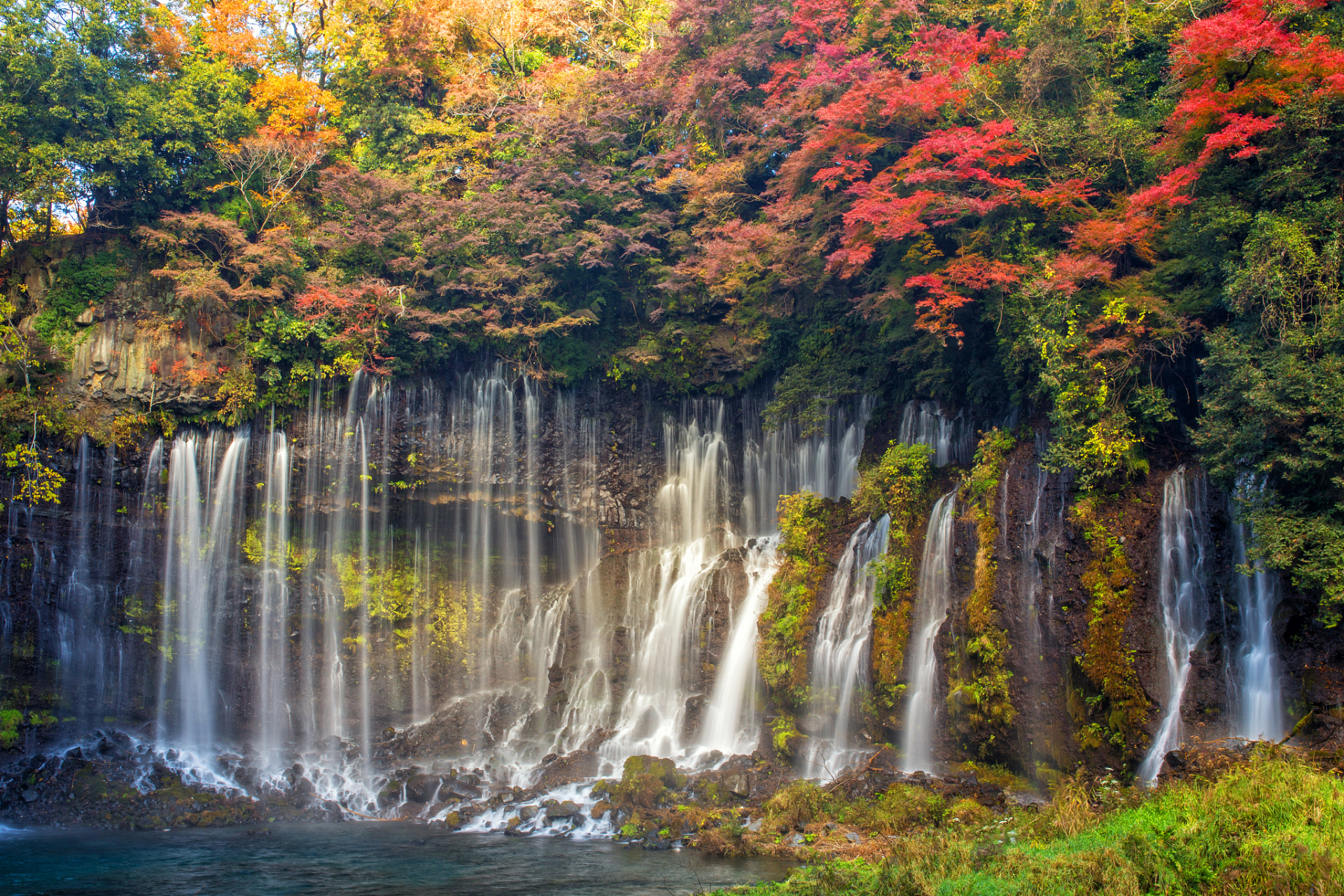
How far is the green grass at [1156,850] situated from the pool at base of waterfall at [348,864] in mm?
2842

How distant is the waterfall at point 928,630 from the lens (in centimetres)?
1527

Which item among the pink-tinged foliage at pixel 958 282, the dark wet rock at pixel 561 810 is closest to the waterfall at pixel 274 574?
the dark wet rock at pixel 561 810

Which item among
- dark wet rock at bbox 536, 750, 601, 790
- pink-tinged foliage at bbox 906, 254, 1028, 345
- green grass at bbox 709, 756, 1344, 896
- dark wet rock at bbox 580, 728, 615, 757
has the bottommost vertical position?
dark wet rock at bbox 536, 750, 601, 790

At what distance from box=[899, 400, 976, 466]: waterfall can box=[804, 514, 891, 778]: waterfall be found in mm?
2387

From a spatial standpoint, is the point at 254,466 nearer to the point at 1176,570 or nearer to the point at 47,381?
the point at 47,381

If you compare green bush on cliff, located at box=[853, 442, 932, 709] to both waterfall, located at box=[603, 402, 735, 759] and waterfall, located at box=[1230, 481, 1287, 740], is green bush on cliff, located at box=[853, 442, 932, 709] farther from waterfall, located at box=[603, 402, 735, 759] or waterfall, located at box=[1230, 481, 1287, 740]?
waterfall, located at box=[1230, 481, 1287, 740]

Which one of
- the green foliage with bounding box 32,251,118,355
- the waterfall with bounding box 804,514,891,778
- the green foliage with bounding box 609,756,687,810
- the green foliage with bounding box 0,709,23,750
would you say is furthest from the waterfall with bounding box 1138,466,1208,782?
the green foliage with bounding box 32,251,118,355

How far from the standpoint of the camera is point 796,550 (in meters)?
18.3

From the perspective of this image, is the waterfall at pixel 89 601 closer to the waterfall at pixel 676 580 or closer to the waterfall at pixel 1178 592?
the waterfall at pixel 676 580

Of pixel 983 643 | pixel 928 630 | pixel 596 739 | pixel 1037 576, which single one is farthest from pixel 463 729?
pixel 1037 576

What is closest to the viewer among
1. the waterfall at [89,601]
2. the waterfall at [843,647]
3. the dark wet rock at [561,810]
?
the dark wet rock at [561,810]

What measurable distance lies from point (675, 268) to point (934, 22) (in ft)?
27.1

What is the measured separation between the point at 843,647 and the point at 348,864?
958 cm

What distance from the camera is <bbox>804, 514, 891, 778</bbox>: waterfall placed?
53.6 ft
